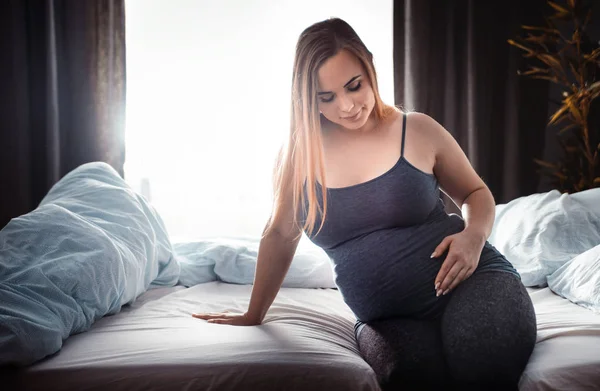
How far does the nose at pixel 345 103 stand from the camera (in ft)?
4.93

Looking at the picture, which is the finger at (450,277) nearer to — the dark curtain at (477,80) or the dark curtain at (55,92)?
the dark curtain at (477,80)

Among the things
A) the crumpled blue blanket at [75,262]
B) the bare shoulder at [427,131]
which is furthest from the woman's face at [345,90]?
the crumpled blue blanket at [75,262]

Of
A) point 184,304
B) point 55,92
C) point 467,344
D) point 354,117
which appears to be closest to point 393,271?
point 467,344

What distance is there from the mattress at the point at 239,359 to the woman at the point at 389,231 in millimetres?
71

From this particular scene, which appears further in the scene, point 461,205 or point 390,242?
point 461,205

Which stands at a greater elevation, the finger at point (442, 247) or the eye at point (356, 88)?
the eye at point (356, 88)

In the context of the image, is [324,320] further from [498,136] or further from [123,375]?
[498,136]

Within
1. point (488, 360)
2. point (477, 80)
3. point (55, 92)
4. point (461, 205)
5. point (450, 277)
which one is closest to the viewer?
point (488, 360)

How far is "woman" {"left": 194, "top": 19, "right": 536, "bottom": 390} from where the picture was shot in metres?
1.31

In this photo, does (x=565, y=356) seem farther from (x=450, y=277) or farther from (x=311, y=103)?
(x=311, y=103)

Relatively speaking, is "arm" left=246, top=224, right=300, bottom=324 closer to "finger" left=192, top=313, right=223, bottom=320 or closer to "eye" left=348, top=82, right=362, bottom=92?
"finger" left=192, top=313, right=223, bottom=320

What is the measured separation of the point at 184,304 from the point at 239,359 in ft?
1.90

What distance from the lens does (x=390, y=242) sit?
1.47 metres

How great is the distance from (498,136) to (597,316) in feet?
6.87
